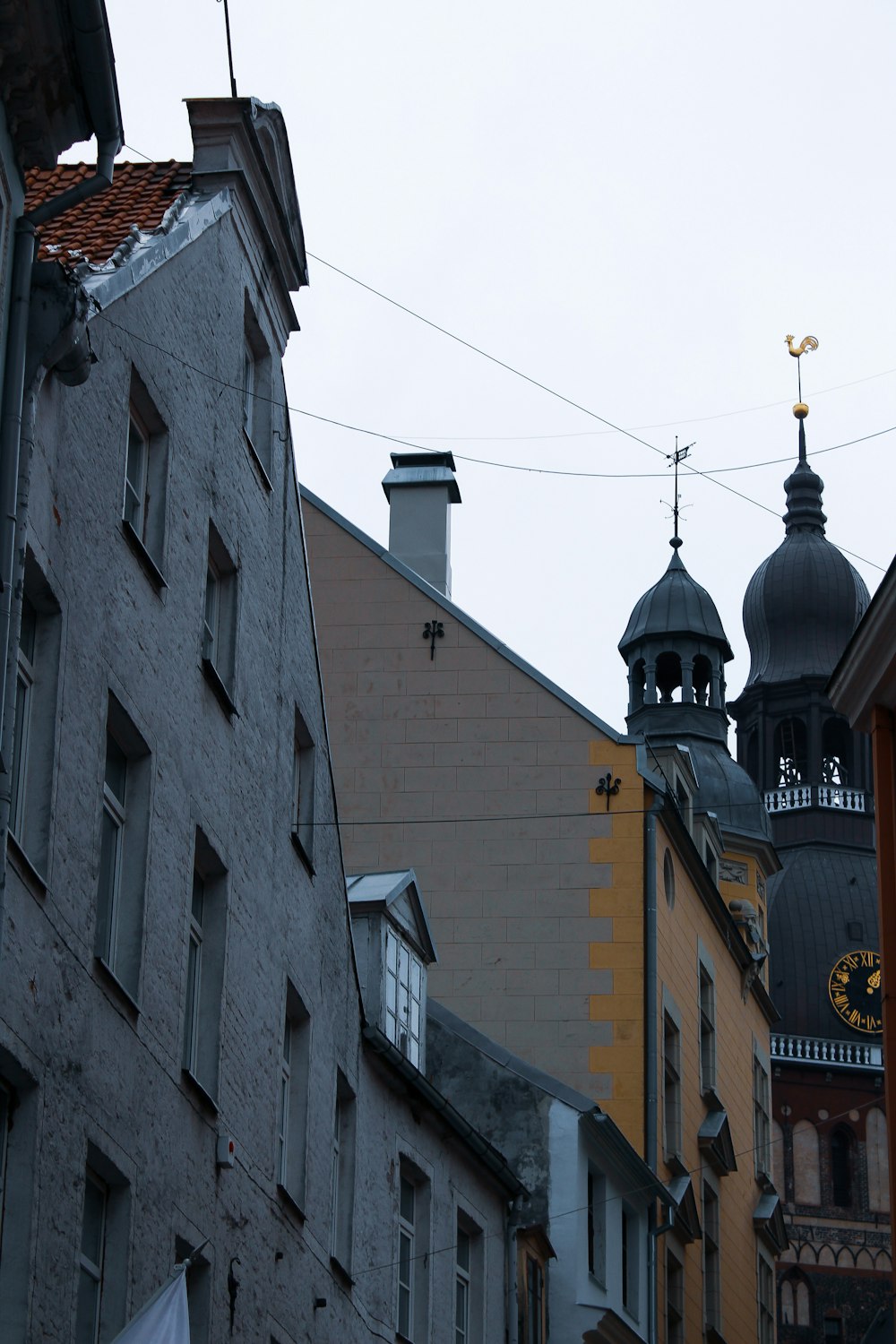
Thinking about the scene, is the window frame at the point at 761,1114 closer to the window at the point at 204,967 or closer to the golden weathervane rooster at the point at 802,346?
the window at the point at 204,967

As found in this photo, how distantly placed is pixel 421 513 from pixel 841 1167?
58.4 metres

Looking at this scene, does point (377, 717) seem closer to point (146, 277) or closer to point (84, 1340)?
point (146, 277)

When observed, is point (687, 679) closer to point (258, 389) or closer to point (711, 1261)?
point (711, 1261)

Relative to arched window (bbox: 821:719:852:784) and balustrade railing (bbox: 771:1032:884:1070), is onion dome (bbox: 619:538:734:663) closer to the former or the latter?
balustrade railing (bbox: 771:1032:884:1070)

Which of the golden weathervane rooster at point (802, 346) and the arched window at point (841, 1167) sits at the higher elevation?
the golden weathervane rooster at point (802, 346)

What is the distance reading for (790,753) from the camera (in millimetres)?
103812

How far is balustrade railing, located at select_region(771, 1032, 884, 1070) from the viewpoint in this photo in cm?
9131

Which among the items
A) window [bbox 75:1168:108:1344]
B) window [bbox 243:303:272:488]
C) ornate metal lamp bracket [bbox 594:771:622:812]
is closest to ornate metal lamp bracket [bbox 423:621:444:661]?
ornate metal lamp bracket [bbox 594:771:622:812]

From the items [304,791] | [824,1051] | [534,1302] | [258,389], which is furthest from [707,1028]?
[824,1051]

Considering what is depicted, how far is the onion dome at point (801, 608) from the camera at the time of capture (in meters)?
102

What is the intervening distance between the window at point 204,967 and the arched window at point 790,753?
283 ft

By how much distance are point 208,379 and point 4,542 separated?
584 centimetres

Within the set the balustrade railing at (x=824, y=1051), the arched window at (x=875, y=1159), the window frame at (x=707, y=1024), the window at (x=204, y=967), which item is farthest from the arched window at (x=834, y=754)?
the window at (x=204, y=967)

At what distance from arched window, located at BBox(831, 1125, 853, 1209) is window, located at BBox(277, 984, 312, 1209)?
7054 cm
